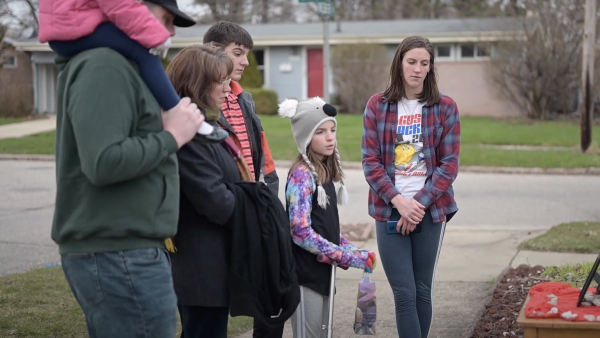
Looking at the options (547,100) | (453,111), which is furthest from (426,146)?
(547,100)

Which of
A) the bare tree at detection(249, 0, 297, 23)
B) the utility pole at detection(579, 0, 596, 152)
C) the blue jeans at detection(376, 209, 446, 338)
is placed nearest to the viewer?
the blue jeans at detection(376, 209, 446, 338)

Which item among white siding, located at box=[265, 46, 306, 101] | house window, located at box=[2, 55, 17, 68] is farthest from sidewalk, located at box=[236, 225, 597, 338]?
house window, located at box=[2, 55, 17, 68]

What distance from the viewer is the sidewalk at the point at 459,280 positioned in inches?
214

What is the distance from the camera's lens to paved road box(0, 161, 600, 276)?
8352mm

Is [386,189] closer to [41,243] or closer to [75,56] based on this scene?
[75,56]

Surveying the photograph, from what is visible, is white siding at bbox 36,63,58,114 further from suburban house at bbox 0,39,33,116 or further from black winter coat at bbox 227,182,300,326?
black winter coat at bbox 227,182,300,326

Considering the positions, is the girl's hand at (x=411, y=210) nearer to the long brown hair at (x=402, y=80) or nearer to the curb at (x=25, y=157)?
the long brown hair at (x=402, y=80)

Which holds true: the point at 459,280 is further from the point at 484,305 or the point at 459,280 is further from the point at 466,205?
the point at 466,205

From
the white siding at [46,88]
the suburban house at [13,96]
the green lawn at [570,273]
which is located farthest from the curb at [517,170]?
the white siding at [46,88]

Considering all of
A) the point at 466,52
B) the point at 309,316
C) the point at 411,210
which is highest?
the point at 411,210

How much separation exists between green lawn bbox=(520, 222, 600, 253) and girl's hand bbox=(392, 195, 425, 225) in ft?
12.9

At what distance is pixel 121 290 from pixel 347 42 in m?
28.7

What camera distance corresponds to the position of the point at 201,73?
333 cm

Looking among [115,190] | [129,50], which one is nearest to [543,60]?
[129,50]
